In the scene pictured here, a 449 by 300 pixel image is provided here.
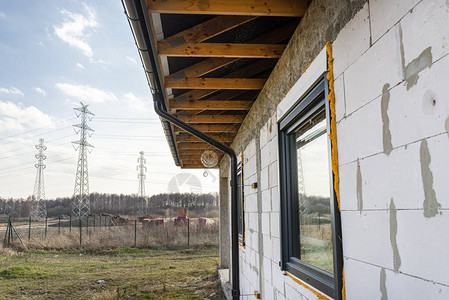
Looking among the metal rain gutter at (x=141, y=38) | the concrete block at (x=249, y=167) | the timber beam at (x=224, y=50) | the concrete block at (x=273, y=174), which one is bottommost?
the concrete block at (x=273, y=174)

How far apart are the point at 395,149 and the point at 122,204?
48609 mm

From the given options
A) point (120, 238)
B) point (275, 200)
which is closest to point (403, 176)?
point (275, 200)

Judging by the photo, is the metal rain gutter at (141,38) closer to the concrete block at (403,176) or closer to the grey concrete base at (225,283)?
the concrete block at (403,176)

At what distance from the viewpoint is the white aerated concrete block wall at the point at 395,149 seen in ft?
3.33

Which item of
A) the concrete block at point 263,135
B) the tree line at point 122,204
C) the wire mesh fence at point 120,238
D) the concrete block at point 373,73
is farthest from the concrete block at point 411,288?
the tree line at point 122,204

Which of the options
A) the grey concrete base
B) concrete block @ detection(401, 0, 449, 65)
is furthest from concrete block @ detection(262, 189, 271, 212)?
the grey concrete base

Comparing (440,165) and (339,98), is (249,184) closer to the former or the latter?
(339,98)

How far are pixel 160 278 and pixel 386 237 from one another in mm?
7526

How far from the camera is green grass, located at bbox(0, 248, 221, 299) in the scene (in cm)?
671

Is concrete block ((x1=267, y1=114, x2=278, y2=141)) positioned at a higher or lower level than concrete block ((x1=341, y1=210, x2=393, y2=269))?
higher

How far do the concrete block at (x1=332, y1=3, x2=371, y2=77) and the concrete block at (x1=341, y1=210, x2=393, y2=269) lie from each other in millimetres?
681

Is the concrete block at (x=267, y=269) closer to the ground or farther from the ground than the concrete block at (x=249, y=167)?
closer to the ground

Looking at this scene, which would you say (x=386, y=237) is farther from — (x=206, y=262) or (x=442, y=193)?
(x=206, y=262)

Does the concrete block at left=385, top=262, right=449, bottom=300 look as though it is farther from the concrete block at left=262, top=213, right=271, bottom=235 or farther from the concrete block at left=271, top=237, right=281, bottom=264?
the concrete block at left=262, top=213, right=271, bottom=235
